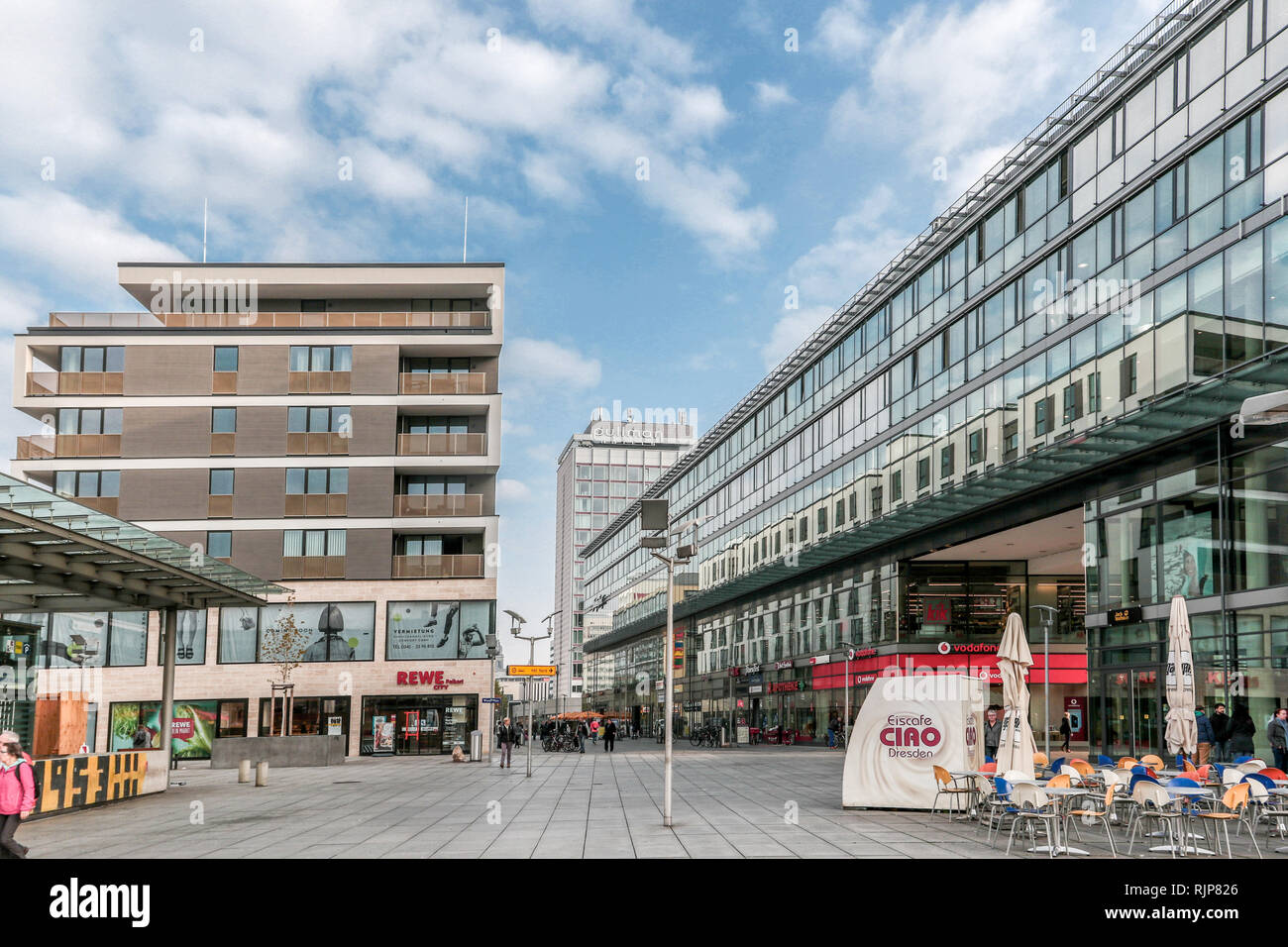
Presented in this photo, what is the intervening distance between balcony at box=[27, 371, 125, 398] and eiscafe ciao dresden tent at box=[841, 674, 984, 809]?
127ft

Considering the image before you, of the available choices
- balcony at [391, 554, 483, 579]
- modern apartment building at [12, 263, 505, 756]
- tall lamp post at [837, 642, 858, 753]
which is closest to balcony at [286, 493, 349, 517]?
modern apartment building at [12, 263, 505, 756]

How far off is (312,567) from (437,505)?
5537 mm

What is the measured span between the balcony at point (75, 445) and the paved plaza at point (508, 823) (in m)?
21.7

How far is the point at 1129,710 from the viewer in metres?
30.7

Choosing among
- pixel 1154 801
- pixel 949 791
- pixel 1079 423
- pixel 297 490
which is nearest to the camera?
pixel 1154 801

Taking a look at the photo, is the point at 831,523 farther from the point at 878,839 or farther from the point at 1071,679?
the point at 878,839

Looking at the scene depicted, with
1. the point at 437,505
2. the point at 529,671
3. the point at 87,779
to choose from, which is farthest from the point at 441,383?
the point at 87,779

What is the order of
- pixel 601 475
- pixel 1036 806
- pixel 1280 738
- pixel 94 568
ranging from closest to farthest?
pixel 1036 806
pixel 1280 738
pixel 94 568
pixel 601 475

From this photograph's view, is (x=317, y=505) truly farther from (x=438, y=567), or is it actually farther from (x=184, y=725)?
(x=184, y=725)

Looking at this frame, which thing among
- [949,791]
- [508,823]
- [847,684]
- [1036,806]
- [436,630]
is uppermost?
[436,630]

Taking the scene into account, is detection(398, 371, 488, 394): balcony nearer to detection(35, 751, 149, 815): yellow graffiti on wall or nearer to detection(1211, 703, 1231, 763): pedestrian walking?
detection(35, 751, 149, 815): yellow graffiti on wall

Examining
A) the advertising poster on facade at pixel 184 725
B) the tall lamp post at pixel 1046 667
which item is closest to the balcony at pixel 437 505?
the advertising poster on facade at pixel 184 725

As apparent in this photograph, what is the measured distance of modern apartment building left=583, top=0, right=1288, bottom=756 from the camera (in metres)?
26.9

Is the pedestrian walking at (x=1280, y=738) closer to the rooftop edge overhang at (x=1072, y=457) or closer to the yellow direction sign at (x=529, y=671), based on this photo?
the rooftop edge overhang at (x=1072, y=457)
